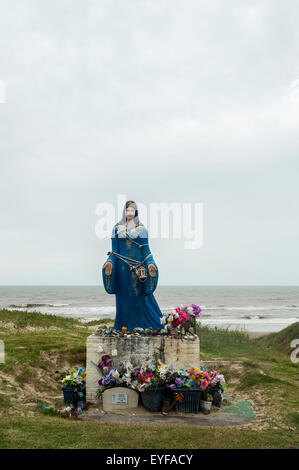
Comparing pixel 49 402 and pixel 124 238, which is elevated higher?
pixel 124 238

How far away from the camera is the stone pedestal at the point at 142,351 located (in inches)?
330

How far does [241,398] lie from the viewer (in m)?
9.26

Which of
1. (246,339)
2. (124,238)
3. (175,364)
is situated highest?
(124,238)

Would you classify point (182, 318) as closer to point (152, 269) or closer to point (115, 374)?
point (152, 269)

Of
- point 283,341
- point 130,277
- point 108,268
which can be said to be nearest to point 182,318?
point 130,277

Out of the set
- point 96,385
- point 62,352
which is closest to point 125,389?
point 96,385

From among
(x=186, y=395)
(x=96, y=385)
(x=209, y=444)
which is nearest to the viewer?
(x=209, y=444)

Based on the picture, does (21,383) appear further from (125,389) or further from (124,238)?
(124,238)

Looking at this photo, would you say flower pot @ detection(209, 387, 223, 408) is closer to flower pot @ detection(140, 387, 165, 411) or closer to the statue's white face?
flower pot @ detection(140, 387, 165, 411)

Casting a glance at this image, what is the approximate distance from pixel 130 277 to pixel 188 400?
2760 mm

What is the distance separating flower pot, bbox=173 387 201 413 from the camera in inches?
306

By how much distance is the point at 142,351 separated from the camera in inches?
331

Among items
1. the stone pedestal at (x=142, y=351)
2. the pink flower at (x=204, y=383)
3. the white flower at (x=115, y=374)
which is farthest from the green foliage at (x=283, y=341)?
the white flower at (x=115, y=374)
